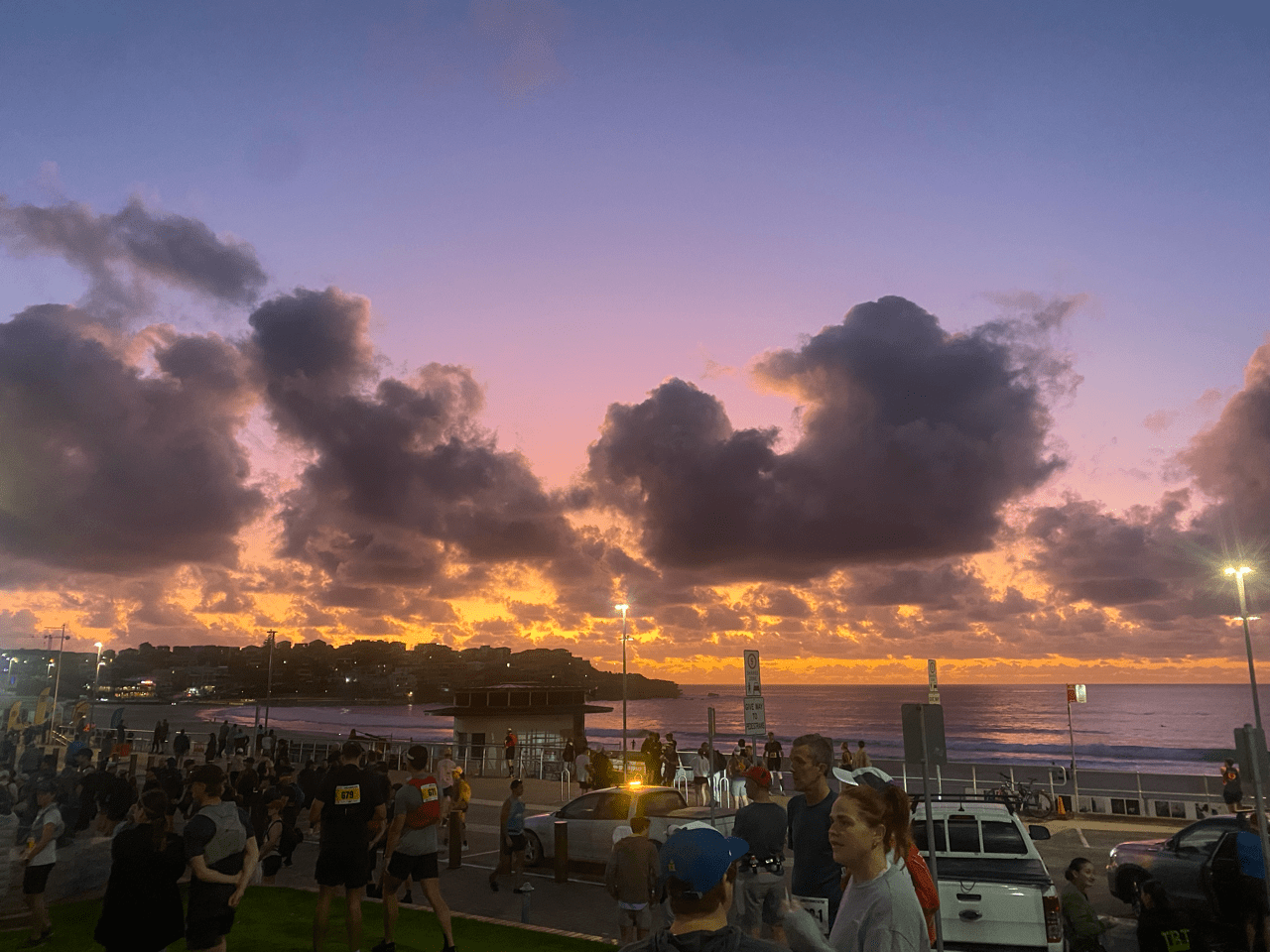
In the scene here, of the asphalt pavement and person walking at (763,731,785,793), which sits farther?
person walking at (763,731,785,793)

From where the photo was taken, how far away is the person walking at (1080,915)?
8.96m

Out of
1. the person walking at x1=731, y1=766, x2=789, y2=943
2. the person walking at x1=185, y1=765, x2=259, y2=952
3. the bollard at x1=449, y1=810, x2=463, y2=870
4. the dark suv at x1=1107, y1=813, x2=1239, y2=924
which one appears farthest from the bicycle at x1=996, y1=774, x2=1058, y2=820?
the person walking at x1=185, y1=765, x2=259, y2=952

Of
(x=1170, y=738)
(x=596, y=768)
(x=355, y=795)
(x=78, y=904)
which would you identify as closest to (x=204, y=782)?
(x=355, y=795)

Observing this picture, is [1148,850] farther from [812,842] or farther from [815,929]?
[815,929]

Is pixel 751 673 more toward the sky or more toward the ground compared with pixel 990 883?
more toward the sky

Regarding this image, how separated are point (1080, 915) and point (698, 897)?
833 centimetres

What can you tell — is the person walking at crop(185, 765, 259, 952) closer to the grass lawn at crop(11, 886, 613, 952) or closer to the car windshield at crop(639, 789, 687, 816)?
the grass lawn at crop(11, 886, 613, 952)

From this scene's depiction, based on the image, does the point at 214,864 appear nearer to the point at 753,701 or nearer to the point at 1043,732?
the point at 753,701

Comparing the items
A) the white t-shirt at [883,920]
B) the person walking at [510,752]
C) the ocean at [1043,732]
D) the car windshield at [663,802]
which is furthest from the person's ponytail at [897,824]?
the ocean at [1043,732]

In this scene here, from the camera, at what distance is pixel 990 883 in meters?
8.93

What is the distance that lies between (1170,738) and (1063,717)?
41.7 m

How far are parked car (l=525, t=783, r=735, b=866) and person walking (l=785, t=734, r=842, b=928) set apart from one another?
8676mm

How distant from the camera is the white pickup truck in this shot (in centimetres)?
857

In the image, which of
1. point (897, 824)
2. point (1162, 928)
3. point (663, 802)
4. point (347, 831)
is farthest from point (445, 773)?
point (897, 824)
